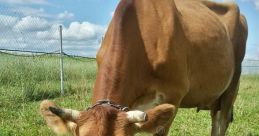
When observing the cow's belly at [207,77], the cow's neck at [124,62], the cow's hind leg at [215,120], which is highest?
the cow's neck at [124,62]

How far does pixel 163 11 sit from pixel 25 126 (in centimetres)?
334

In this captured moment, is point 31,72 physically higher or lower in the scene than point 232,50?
lower

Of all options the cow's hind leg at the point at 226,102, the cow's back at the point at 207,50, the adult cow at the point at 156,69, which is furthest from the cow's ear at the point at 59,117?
the cow's hind leg at the point at 226,102

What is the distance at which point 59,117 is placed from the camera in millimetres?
3777

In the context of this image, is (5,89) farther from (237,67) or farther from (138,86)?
(138,86)

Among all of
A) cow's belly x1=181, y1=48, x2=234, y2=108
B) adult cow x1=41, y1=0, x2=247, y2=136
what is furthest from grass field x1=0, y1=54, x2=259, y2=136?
cow's belly x1=181, y1=48, x2=234, y2=108

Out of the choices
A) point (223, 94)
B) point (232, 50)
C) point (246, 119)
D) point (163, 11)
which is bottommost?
point (246, 119)

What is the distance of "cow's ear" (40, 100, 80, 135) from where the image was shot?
3.69m

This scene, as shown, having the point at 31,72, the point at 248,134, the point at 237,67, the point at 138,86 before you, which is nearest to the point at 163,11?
the point at 138,86

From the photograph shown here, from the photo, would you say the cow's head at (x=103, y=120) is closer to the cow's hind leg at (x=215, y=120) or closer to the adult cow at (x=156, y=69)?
the adult cow at (x=156, y=69)

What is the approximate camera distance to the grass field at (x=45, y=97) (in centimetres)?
810

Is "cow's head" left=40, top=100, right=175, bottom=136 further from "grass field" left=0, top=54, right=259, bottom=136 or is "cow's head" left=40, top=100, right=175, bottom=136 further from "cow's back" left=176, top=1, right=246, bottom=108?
"grass field" left=0, top=54, right=259, bottom=136

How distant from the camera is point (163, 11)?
5508 mm

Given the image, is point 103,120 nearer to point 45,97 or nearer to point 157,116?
point 157,116
